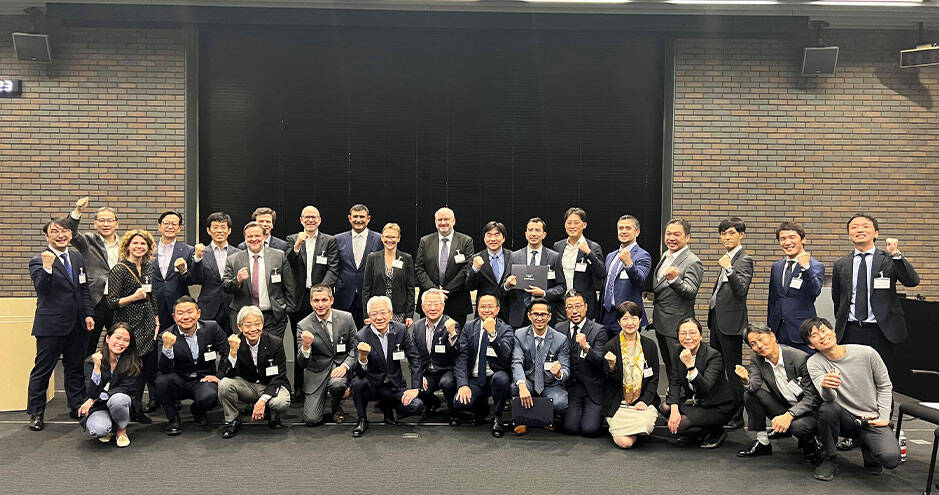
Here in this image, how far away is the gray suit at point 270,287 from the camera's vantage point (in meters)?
5.81

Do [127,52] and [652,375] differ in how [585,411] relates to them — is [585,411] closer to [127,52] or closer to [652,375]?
[652,375]

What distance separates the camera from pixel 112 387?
506 cm

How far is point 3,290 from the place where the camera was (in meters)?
8.33

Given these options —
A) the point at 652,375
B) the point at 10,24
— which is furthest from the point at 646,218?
the point at 10,24

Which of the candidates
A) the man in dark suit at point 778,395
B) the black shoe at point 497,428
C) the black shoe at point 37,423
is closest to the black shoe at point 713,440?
the man in dark suit at point 778,395

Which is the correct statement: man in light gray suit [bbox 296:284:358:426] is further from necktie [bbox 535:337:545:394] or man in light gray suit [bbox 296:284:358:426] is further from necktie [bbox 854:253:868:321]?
necktie [bbox 854:253:868:321]

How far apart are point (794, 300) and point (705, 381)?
1086mm

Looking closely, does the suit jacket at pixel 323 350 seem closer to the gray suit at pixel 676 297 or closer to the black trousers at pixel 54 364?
the black trousers at pixel 54 364

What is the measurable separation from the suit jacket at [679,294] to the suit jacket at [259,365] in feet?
9.73

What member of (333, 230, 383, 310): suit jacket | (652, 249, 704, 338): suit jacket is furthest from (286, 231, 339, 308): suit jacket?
(652, 249, 704, 338): suit jacket

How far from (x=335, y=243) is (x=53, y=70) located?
15.4ft

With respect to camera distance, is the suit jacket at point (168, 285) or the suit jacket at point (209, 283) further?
the suit jacket at point (209, 283)

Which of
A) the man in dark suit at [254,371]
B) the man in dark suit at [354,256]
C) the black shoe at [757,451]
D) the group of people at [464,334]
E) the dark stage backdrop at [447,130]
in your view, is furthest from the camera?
the dark stage backdrop at [447,130]

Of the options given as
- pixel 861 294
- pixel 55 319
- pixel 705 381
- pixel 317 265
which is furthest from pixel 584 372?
pixel 55 319
